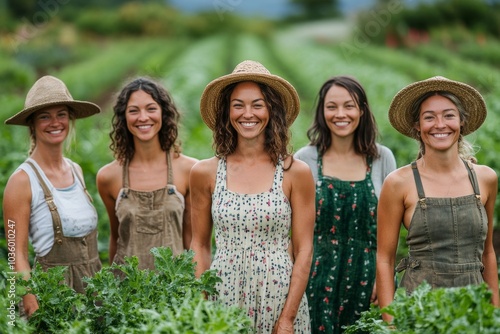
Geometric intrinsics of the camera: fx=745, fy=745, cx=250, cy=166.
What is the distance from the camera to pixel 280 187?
3518mm

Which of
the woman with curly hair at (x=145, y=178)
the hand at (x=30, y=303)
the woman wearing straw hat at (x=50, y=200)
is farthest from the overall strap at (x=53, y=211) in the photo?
the hand at (x=30, y=303)

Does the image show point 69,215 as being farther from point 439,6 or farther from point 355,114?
point 439,6

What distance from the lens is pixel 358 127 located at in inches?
171

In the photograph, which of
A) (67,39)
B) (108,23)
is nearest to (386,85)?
(67,39)

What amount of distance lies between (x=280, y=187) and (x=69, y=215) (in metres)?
1.19

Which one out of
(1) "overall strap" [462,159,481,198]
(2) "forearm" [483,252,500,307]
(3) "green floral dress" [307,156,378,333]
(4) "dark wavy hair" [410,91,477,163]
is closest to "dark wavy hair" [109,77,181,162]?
(3) "green floral dress" [307,156,378,333]

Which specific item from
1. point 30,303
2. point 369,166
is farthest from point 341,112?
point 30,303

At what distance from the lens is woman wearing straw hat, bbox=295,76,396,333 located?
4.18 meters

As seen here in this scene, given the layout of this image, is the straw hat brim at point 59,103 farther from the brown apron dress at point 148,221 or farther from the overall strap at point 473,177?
the overall strap at point 473,177

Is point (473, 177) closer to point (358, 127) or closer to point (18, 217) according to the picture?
point (358, 127)

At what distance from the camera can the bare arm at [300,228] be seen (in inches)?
138

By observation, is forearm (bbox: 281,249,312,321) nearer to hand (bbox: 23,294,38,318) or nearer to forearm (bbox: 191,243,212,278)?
forearm (bbox: 191,243,212,278)

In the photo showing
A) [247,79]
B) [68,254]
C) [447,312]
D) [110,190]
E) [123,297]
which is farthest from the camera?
[110,190]

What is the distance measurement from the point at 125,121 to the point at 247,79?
3.17ft
